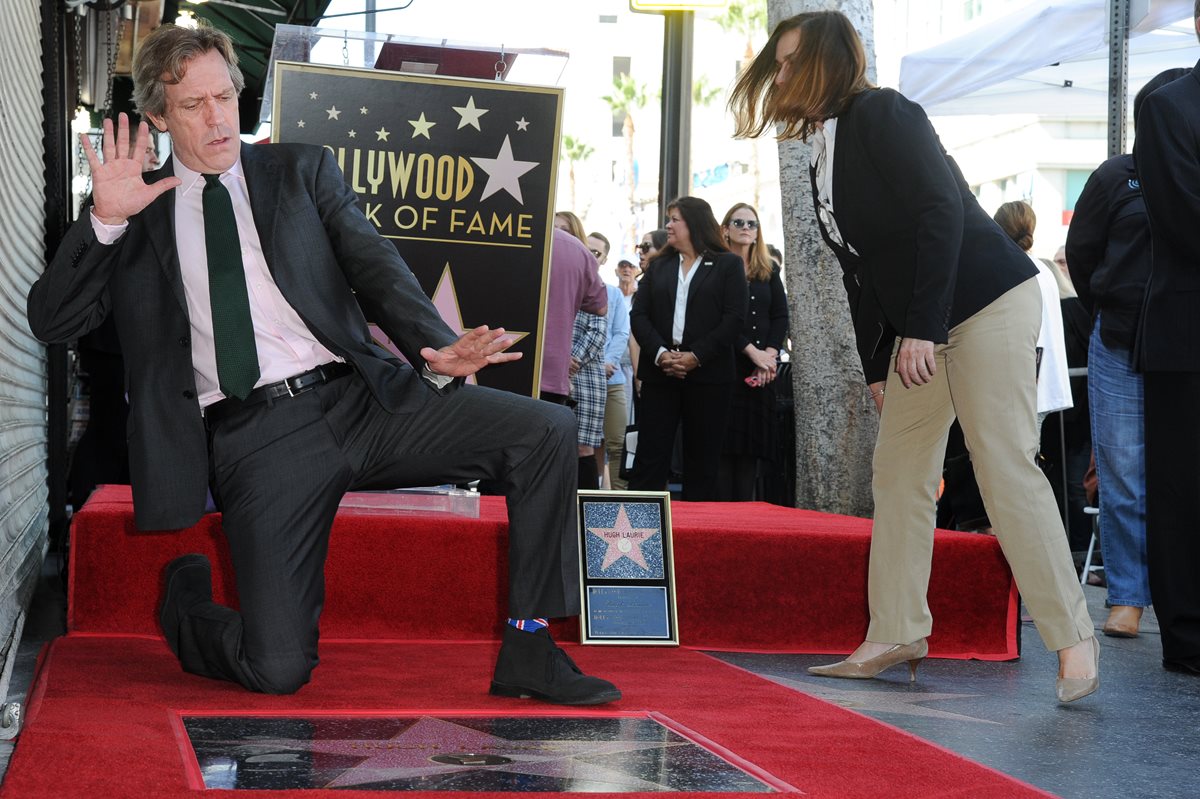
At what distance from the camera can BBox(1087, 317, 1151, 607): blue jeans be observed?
5.12 metres

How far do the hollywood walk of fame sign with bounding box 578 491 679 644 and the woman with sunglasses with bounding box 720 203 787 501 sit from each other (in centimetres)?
323

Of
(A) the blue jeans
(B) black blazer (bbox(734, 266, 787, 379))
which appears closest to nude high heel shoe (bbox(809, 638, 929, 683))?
(A) the blue jeans

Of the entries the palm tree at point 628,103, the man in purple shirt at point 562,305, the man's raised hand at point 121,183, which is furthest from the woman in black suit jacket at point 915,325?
the palm tree at point 628,103

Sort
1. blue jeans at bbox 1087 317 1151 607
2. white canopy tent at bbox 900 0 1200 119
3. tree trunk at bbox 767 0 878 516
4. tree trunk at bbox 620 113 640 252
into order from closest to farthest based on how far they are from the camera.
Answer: blue jeans at bbox 1087 317 1151 607, tree trunk at bbox 767 0 878 516, white canopy tent at bbox 900 0 1200 119, tree trunk at bbox 620 113 640 252

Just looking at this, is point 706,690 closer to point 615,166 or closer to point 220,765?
point 220,765

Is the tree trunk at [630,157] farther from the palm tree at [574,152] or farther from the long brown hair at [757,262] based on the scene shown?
the long brown hair at [757,262]

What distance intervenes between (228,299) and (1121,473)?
11.0 ft

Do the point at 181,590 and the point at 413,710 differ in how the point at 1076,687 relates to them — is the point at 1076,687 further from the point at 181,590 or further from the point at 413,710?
the point at 181,590

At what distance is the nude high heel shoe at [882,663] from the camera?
13.3 ft

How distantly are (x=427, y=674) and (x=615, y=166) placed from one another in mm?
61413

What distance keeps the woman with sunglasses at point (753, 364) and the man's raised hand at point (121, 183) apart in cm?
487

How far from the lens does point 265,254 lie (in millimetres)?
3348

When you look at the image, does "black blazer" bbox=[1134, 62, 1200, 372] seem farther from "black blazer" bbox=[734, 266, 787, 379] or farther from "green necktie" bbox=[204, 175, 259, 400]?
"black blazer" bbox=[734, 266, 787, 379]

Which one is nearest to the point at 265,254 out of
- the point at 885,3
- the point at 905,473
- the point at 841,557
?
the point at 905,473
